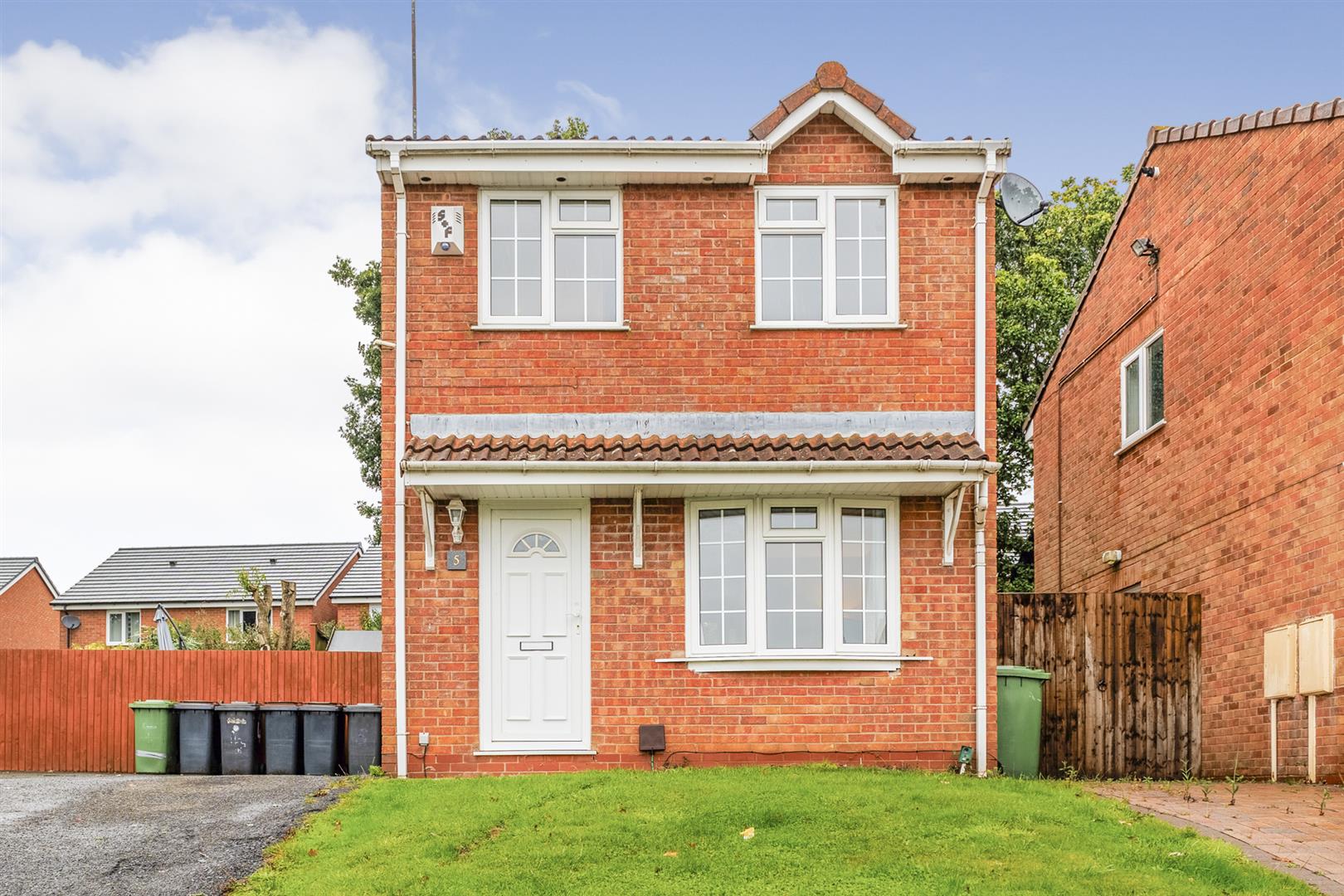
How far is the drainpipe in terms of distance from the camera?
12.5 m

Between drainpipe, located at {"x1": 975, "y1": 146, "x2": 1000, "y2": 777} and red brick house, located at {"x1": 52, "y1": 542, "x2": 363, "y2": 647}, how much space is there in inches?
1167

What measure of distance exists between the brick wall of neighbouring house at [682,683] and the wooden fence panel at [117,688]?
6.74 ft

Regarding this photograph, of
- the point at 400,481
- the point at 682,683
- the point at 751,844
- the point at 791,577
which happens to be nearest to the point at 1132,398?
the point at 791,577

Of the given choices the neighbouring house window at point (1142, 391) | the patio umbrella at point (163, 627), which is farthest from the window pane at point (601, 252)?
the patio umbrella at point (163, 627)

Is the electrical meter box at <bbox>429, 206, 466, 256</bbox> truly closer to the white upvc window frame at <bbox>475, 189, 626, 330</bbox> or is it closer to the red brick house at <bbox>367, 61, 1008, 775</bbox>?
the red brick house at <bbox>367, 61, 1008, 775</bbox>

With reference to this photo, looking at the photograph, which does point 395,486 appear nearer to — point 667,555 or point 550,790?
point 667,555

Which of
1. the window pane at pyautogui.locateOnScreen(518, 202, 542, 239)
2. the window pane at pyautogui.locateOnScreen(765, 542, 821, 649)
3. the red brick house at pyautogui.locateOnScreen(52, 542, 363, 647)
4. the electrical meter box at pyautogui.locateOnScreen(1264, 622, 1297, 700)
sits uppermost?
the window pane at pyautogui.locateOnScreen(518, 202, 542, 239)

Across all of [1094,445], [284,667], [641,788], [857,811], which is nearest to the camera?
[857,811]

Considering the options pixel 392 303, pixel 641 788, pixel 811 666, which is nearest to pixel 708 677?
pixel 811 666

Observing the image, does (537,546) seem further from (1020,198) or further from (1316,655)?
(1316,655)

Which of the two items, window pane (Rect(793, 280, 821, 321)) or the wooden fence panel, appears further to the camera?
the wooden fence panel

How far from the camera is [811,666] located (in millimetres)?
12508

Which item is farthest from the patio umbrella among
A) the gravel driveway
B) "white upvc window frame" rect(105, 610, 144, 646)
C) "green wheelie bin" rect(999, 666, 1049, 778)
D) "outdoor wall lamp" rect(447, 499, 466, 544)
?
"white upvc window frame" rect(105, 610, 144, 646)

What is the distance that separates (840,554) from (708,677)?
1.65 meters
